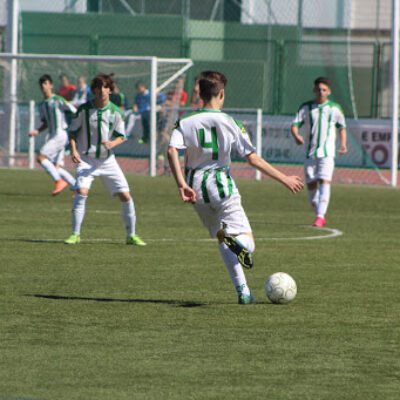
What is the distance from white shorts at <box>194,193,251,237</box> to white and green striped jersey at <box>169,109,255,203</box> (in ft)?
0.20

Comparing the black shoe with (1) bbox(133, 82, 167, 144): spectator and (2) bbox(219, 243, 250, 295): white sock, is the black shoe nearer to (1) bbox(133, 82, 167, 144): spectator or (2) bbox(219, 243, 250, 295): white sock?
(2) bbox(219, 243, 250, 295): white sock

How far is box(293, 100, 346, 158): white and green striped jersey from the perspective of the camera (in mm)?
14977

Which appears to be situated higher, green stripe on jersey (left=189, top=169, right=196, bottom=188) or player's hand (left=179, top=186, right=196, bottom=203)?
green stripe on jersey (left=189, top=169, right=196, bottom=188)

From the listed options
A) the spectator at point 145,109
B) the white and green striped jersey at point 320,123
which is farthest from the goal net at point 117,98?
the white and green striped jersey at point 320,123

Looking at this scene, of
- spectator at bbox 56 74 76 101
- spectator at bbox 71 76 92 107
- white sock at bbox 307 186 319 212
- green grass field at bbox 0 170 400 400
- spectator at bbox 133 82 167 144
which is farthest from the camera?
spectator at bbox 56 74 76 101

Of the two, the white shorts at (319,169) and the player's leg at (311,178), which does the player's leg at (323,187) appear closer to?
the white shorts at (319,169)

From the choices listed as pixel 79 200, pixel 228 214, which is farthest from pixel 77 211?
pixel 228 214

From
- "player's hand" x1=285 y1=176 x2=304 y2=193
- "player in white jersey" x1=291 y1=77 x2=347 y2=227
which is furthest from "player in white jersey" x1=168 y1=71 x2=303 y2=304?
"player in white jersey" x1=291 y1=77 x2=347 y2=227

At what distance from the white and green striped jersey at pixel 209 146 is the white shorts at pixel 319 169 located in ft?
22.9

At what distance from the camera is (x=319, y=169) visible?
14.9m

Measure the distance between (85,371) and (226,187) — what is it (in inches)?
104

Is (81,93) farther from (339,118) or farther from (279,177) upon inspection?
(279,177)

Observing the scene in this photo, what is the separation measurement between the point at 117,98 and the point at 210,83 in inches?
715

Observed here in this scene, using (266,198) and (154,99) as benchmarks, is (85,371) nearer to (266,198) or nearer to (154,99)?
(266,198)
